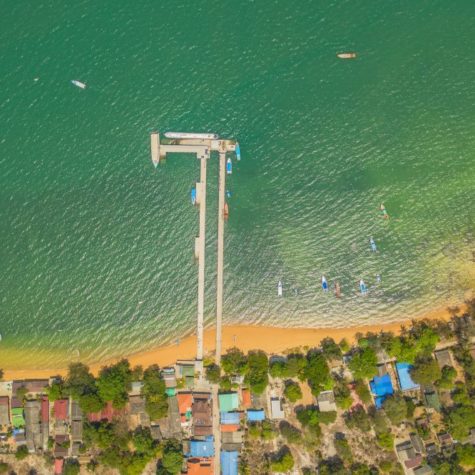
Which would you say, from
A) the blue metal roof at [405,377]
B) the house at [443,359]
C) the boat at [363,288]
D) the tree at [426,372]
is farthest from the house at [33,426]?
the house at [443,359]

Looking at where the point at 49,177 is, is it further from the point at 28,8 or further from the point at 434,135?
the point at 434,135

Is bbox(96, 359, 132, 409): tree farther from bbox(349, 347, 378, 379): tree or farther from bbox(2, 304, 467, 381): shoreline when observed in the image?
bbox(349, 347, 378, 379): tree

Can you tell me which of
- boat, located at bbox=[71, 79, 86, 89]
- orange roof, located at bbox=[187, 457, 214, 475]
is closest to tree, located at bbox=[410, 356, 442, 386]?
orange roof, located at bbox=[187, 457, 214, 475]

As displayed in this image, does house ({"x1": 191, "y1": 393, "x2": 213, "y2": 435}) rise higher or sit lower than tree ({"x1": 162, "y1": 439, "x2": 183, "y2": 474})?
higher

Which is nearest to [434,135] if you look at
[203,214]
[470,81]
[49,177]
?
[470,81]

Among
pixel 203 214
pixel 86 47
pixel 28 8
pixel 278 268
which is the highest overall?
pixel 28 8

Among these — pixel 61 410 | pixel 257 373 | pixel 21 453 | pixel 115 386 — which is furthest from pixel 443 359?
pixel 21 453
